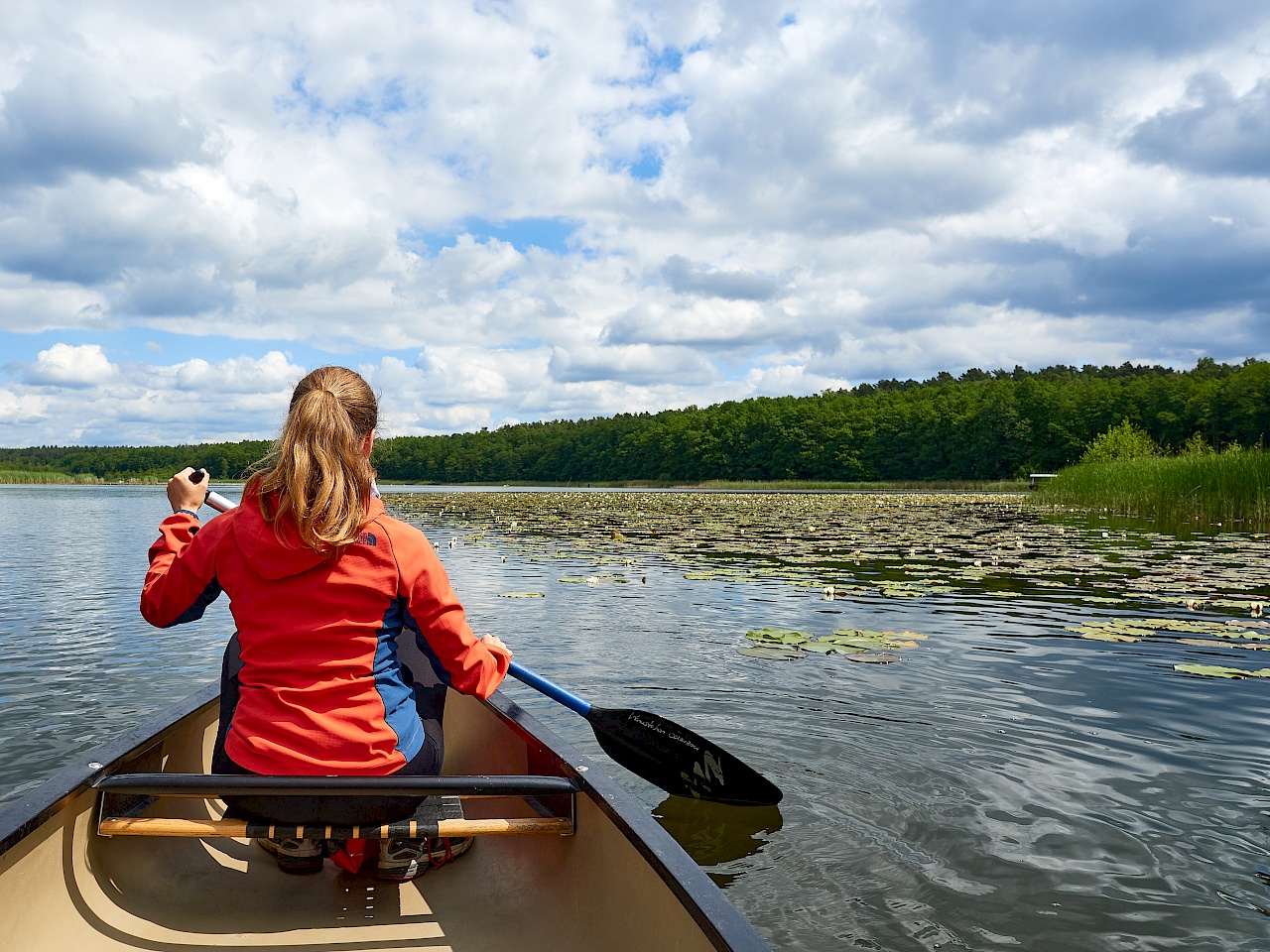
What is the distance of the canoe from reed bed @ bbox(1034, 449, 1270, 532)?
1536cm

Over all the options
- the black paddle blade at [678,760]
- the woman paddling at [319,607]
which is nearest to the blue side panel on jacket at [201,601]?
the woman paddling at [319,607]

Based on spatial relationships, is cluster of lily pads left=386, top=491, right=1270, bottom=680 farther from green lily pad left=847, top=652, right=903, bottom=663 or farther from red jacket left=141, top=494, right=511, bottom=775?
red jacket left=141, top=494, right=511, bottom=775

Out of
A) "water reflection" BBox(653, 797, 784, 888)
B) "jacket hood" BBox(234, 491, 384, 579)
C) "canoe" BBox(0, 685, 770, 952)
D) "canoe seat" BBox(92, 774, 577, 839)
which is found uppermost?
"jacket hood" BBox(234, 491, 384, 579)

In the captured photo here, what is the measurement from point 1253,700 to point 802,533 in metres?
10.5

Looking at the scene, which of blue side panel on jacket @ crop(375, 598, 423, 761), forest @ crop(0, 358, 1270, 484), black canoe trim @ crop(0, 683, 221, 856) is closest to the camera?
black canoe trim @ crop(0, 683, 221, 856)

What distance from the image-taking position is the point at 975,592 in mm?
8297

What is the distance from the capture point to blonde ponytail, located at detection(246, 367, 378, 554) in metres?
1.88

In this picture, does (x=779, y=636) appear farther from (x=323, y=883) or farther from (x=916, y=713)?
(x=323, y=883)

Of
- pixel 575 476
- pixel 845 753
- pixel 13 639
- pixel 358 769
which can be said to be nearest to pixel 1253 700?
pixel 845 753

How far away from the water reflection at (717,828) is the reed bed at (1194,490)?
14.2 meters

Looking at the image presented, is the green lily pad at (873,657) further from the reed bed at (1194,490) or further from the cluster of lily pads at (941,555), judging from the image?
the reed bed at (1194,490)

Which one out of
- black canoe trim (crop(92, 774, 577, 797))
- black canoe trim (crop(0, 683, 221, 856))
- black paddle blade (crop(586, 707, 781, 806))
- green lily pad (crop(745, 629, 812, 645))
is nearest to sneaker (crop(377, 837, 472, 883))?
black canoe trim (crop(92, 774, 577, 797))

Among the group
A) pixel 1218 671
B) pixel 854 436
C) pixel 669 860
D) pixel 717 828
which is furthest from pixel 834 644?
pixel 854 436

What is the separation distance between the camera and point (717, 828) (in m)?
3.23
